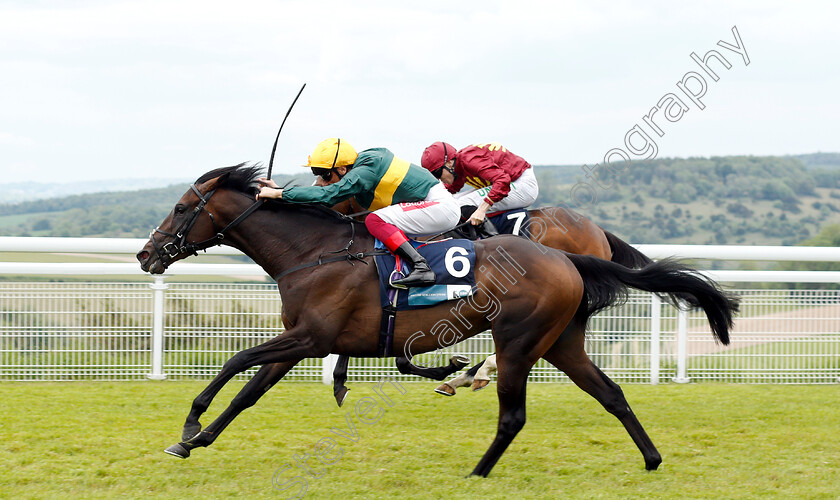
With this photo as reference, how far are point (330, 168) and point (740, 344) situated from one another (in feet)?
14.2

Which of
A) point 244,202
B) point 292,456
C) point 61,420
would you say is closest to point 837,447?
point 292,456

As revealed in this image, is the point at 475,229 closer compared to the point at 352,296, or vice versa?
the point at 352,296

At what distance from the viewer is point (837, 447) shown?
479 cm

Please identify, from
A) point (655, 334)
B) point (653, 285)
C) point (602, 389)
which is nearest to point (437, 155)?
point (653, 285)

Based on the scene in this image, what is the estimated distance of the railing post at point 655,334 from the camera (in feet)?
22.2

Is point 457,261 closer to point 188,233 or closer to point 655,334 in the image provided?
point 188,233

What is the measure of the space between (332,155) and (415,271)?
0.75 meters

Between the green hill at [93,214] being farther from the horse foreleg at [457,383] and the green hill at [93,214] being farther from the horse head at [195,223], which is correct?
the horse head at [195,223]

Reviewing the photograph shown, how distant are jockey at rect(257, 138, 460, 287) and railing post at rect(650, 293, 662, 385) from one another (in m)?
3.06

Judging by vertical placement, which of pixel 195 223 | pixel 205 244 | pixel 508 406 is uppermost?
pixel 195 223

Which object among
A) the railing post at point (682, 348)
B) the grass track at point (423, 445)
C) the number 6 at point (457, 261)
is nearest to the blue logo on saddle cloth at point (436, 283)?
the number 6 at point (457, 261)

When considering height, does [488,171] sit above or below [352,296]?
above

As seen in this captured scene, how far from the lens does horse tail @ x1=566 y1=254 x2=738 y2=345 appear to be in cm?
433

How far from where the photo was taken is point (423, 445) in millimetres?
4805
